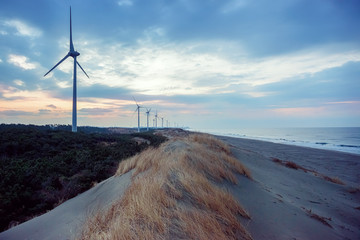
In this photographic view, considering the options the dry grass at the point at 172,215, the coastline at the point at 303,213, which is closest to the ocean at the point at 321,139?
the coastline at the point at 303,213

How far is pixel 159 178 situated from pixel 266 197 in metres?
3.52

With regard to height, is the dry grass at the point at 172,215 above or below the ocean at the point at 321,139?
above

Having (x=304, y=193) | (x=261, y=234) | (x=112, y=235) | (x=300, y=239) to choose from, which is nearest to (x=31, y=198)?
(x=112, y=235)

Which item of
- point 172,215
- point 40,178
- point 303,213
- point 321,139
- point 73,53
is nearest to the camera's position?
point 172,215

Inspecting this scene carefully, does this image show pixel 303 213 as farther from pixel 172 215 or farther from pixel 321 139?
pixel 321 139

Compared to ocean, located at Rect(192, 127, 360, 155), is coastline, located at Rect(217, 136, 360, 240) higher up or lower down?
higher up

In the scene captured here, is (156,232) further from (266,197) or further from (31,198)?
(31,198)

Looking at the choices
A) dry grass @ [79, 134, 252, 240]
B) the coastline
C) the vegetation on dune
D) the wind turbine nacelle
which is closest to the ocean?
the coastline

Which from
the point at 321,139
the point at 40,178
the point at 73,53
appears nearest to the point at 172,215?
the point at 40,178

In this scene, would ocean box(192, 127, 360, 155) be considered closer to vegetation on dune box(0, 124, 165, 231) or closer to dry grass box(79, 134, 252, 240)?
dry grass box(79, 134, 252, 240)

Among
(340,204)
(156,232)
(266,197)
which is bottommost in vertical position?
(340,204)

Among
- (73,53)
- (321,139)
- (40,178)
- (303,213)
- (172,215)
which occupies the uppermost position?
(73,53)

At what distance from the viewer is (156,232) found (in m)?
3.14

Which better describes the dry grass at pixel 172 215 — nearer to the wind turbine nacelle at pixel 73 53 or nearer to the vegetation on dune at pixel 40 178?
the vegetation on dune at pixel 40 178
